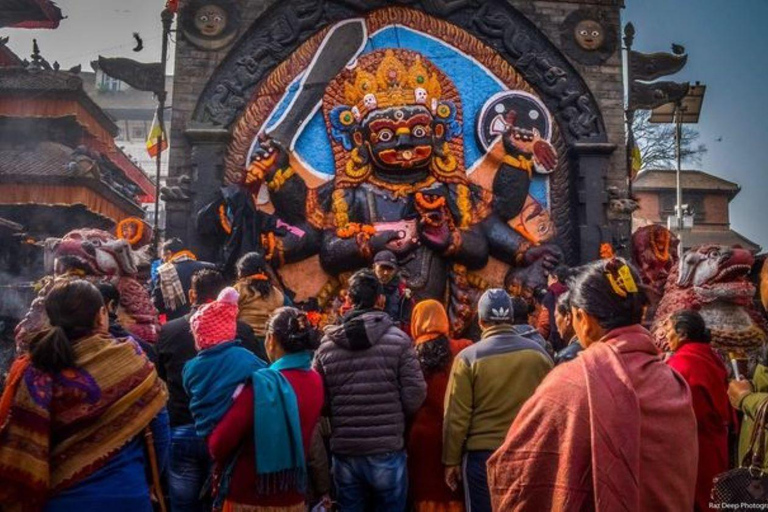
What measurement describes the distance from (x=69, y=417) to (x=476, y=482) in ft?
8.13

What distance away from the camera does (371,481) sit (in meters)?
4.24

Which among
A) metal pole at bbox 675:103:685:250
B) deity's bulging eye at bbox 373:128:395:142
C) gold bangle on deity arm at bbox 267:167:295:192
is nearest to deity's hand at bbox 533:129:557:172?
deity's bulging eye at bbox 373:128:395:142

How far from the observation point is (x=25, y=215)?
1883cm

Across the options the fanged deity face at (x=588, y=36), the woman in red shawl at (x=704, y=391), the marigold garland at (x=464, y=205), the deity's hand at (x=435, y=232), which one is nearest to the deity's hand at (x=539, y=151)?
the marigold garland at (x=464, y=205)

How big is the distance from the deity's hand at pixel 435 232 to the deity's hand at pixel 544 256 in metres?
1.29

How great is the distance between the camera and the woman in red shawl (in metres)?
3.95

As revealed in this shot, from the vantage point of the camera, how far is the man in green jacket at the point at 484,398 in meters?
4.13

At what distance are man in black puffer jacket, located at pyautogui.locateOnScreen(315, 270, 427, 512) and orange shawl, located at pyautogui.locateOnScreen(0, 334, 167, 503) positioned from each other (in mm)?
1483

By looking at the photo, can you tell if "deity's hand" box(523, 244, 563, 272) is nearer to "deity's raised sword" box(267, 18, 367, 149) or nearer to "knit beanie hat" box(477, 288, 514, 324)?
"deity's raised sword" box(267, 18, 367, 149)

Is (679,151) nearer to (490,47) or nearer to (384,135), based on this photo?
(490,47)

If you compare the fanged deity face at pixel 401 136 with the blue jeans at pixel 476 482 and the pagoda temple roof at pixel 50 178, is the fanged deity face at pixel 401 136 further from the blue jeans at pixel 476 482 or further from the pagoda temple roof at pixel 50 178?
the pagoda temple roof at pixel 50 178

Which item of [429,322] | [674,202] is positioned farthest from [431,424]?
[674,202]

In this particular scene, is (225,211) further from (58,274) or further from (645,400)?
(645,400)

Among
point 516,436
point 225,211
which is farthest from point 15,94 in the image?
point 516,436
